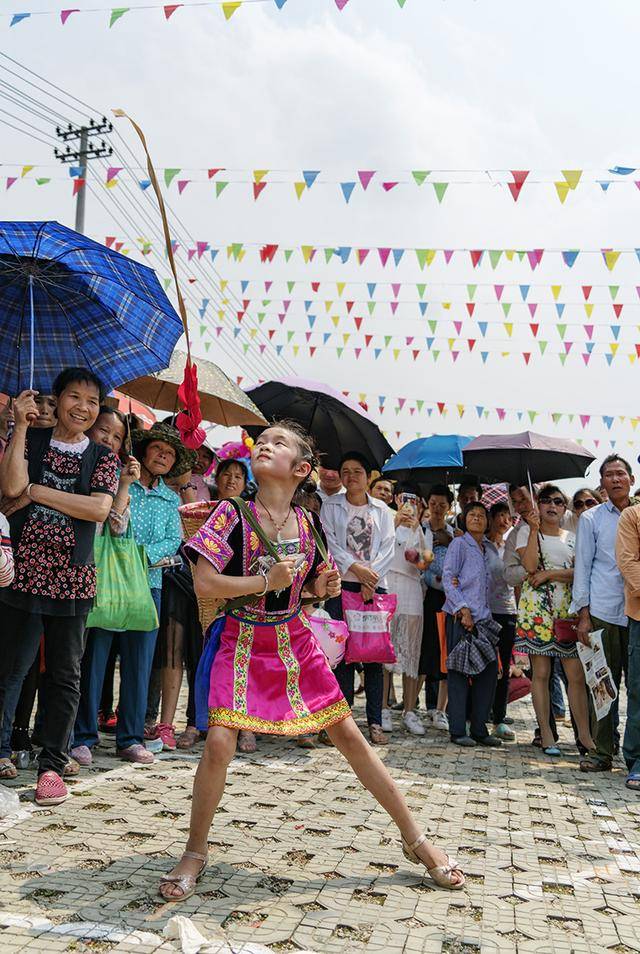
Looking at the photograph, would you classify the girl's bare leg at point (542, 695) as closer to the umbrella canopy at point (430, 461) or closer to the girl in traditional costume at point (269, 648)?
the umbrella canopy at point (430, 461)

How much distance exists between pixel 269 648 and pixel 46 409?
2236 millimetres

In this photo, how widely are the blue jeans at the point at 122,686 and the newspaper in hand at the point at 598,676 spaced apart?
3100 millimetres

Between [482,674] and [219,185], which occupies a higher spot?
[219,185]

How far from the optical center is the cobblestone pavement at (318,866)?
9.48 ft

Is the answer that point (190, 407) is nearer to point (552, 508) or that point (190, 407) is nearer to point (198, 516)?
point (198, 516)

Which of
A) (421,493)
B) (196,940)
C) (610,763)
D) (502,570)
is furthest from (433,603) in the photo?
(196,940)

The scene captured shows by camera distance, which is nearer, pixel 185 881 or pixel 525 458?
pixel 185 881

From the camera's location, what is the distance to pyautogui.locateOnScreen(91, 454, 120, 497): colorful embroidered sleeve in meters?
4.59

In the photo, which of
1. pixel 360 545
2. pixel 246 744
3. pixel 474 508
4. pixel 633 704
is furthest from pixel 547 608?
pixel 246 744

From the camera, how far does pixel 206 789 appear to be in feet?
10.5

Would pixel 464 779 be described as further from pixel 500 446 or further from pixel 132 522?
pixel 500 446

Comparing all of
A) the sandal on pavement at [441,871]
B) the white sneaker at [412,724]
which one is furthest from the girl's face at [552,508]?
the sandal on pavement at [441,871]

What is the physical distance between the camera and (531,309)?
12.8 metres

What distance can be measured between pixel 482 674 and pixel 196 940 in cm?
461
